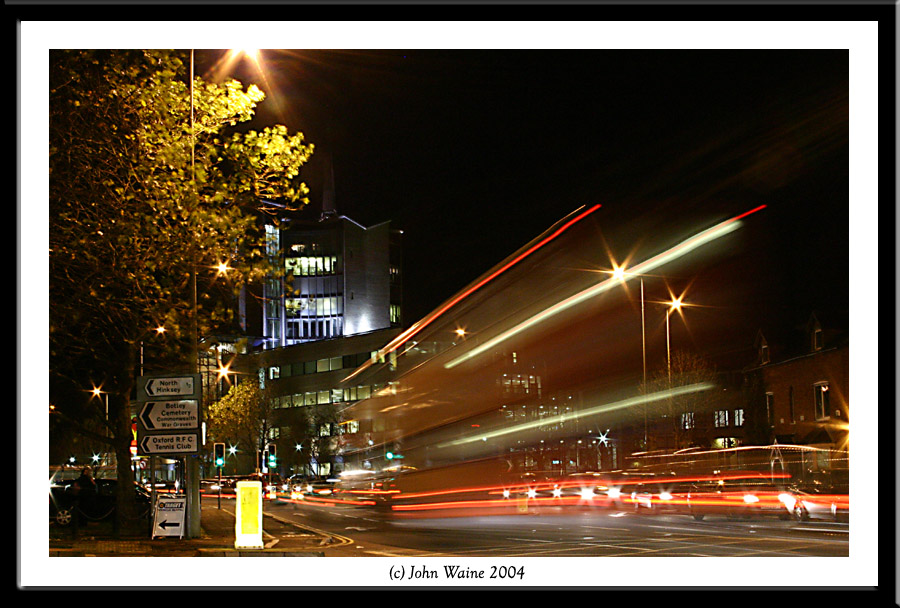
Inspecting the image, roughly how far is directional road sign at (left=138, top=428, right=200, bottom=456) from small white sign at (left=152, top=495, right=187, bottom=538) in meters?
2.03

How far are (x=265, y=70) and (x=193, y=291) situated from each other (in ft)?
17.7

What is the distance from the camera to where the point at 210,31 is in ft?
30.4

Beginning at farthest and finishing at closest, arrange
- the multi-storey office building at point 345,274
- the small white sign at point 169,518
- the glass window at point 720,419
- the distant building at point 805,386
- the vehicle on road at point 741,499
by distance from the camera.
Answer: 1. the multi-storey office building at point 345,274
2. the glass window at point 720,419
3. the distant building at point 805,386
4. the vehicle on road at point 741,499
5. the small white sign at point 169,518

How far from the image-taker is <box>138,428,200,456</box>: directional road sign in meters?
15.8

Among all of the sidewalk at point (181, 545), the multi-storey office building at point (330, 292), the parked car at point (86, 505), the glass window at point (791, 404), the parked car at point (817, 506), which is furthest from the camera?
the multi-storey office building at point (330, 292)

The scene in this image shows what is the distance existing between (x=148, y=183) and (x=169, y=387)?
145 inches

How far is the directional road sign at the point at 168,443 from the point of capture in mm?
15836

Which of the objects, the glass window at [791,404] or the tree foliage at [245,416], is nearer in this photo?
the glass window at [791,404]

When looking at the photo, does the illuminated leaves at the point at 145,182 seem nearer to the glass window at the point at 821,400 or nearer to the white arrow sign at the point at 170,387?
the white arrow sign at the point at 170,387

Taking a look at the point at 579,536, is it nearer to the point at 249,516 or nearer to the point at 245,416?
the point at 249,516

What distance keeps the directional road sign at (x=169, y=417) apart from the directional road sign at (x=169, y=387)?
0.14m

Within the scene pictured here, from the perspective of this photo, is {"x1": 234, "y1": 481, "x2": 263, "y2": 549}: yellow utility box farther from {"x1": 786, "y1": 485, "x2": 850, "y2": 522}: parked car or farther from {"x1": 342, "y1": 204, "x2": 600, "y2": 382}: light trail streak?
{"x1": 786, "y1": 485, "x2": 850, "y2": 522}: parked car

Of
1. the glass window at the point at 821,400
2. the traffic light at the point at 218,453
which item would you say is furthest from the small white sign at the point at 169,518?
the glass window at the point at 821,400

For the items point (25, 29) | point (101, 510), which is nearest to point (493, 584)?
point (25, 29)
